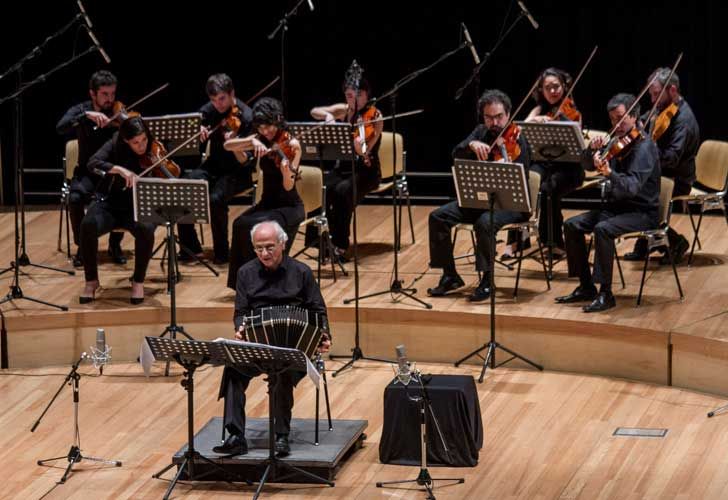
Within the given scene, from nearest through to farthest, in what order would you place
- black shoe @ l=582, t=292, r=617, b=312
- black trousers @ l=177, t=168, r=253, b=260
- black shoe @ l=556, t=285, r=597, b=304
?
black shoe @ l=582, t=292, r=617, b=312, black shoe @ l=556, t=285, r=597, b=304, black trousers @ l=177, t=168, r=253, b=260

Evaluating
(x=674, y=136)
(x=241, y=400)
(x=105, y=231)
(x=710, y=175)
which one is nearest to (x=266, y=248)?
(x=241, y=400)

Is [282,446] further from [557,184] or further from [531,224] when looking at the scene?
[557,184]

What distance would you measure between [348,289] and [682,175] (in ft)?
6.93

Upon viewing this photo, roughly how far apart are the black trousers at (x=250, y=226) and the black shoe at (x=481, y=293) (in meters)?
1.08

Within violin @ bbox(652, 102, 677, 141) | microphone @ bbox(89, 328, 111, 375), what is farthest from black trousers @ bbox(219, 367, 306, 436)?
violin @ bbox(652, 102, 677, 141)

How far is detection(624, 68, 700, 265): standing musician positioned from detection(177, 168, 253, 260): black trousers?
255 centimetres

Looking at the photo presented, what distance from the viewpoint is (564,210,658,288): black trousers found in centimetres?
738

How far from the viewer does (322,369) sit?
6168 mm

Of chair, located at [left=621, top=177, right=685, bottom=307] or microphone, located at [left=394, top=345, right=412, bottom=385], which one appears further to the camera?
chair, located at [left=621, top=177, right=685, bottom=307]

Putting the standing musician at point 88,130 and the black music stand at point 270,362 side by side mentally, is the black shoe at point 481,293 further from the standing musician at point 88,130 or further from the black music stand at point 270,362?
the standing musician at point 88,130

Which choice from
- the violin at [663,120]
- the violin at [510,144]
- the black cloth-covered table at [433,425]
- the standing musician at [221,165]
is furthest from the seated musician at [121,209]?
the violin at [663,120]

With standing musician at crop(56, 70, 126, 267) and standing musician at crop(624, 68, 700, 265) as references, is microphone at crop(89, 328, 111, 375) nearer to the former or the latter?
standing musician at crop(56, 70, 126, 267)

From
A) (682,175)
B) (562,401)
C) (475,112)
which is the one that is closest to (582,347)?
(562,401)

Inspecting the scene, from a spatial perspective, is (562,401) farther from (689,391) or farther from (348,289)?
(348,289)
